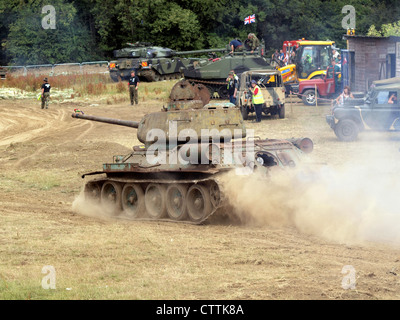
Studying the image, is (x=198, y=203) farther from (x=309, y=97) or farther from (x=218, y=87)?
(x=218, y=87)

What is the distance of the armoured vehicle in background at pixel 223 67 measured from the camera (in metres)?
33.3

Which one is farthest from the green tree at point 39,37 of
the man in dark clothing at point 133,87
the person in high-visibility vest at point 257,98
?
the person in high-visibility vest at point 257,98

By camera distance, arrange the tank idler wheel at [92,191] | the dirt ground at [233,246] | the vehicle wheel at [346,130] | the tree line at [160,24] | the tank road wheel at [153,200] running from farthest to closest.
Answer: the tree line at [160,24], the vehicle wheel at [346,130], the tank idler wheel at [92,191], the tank road wheel at [153,200], the dirt ground at [233,246]

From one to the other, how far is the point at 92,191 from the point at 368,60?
20943mm

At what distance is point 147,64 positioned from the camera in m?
42.5

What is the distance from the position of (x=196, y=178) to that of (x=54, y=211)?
351cm

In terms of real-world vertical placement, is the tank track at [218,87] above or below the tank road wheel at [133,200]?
above

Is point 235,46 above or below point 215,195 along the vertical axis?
above

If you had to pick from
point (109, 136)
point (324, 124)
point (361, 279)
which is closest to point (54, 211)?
point (361, 279)

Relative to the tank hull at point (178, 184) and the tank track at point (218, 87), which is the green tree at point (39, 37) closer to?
the tank track at point (218, 87)

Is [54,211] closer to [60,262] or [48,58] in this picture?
[60,262]

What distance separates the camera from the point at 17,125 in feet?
98.0

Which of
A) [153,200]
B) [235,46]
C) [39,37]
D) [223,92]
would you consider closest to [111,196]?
[153,200]

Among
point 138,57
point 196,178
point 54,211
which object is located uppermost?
point 138,57
